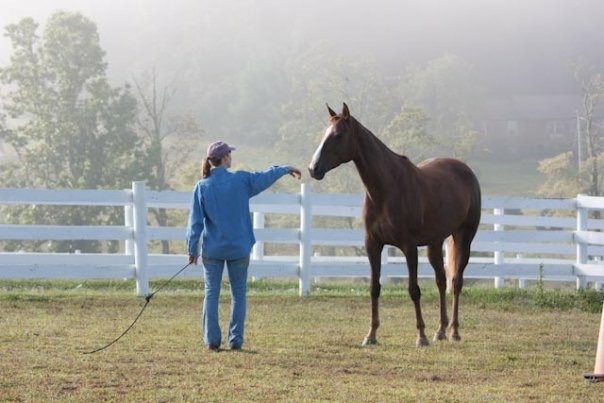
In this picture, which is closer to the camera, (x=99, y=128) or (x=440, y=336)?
(x=440, y=336)

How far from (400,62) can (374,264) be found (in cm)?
10939

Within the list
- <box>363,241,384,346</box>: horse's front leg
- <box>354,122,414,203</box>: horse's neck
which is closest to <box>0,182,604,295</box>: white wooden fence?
<box>363,241,384,346</box>: horse's front leg

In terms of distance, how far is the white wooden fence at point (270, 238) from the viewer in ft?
50.5

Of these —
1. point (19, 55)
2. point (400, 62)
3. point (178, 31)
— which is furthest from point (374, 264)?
point (178, 31)

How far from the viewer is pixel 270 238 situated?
54.5ft

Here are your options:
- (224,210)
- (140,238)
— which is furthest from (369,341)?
(140,238)

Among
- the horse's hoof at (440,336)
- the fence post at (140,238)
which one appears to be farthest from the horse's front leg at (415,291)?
the fence post at (140,238)

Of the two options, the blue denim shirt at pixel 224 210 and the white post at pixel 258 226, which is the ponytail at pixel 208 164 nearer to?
the blue denim shirt at pixel 224 210

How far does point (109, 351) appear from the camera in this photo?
9742 mm

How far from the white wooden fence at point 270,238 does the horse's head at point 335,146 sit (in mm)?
5540

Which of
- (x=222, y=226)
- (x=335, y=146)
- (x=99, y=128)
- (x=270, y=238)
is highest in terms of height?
(x=99, y=128)

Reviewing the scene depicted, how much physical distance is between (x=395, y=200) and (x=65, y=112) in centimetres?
5071

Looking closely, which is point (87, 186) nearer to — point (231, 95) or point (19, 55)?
point (19, 55)

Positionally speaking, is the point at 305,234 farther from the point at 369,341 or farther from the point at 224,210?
the point at 224,210
